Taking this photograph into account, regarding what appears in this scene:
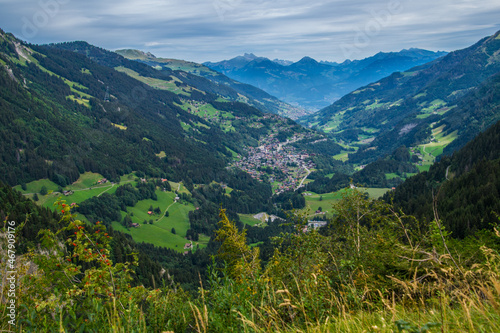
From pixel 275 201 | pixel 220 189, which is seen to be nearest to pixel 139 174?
pixel 220 189

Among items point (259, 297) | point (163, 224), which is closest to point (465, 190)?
point (259, 297)

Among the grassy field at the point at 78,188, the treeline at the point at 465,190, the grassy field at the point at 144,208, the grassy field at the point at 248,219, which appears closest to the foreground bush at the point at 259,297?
the treeline at the point at 465,190

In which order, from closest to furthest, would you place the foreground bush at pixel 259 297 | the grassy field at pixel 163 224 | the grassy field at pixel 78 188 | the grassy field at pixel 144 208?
1. the foreground bush at pixel 259 297
2. the grassy field at pixel 163 224
3. the grassy field at pixel 144 208
4. the grassy field at pixel 78 188

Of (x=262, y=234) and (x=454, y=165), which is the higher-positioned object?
(x=454, y=165)

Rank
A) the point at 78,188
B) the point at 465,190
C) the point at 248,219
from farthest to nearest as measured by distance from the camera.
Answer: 1. the point at 248,219
2. the point at 78,188
3. the point at 465,190

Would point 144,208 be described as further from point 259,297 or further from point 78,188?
point 259,297

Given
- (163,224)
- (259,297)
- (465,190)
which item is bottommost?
(163,224)

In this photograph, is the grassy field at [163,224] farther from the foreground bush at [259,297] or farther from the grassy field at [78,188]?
the foreground bush at [259,297]

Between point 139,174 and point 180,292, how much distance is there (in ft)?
597

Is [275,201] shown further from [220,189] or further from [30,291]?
→ [30,291]

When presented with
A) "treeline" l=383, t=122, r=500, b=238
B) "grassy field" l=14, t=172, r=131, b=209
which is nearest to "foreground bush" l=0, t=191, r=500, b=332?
"treeline" l=383, t=122, r=500, b=238

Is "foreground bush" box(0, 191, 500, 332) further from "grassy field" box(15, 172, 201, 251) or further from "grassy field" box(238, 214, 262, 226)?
"grassy field" box(238, 214, 262, 226)

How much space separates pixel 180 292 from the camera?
10.2m

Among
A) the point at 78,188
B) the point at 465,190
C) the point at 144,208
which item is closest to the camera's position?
the point at 465,190
